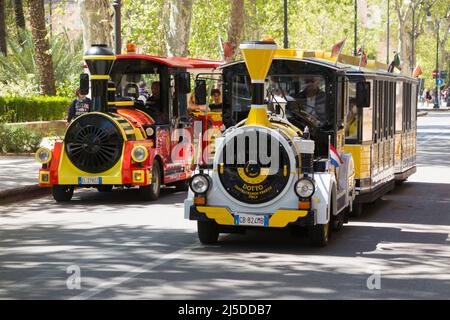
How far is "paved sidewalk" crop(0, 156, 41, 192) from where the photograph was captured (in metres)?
19.5

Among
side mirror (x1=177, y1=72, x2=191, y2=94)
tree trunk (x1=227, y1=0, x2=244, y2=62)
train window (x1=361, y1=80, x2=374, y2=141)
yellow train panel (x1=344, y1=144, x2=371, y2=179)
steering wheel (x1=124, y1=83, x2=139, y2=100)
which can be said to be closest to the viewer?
yellow train panel (x1=344, y1=144, x2=371, y2=179)

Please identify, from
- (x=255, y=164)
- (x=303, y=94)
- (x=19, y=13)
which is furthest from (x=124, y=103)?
(x=19, y=13)

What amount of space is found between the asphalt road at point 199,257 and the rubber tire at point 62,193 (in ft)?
→ 1.44

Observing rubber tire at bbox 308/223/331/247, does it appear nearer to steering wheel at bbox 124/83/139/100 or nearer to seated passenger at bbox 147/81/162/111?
seated passenger at bbox 147/81/162/111

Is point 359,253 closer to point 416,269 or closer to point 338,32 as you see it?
point 416,269

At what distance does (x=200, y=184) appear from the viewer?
40.9 feet

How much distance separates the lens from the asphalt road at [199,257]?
983 centimetres

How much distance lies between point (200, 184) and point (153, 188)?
19.6 feet

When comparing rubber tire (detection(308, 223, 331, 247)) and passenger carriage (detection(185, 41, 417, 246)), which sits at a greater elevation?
passenger carriage (detection(185, 41, 417, 246))

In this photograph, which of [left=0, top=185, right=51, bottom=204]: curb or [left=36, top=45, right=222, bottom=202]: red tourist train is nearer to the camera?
[left=36, top=45, right=222, bottom=202]: red tourist train

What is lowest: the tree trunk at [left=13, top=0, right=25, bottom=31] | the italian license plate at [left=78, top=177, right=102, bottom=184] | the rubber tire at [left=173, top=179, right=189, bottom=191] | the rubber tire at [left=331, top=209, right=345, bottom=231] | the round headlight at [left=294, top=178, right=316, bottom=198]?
the rubber tire at [left=173, top=179, right=189, bottom=191]

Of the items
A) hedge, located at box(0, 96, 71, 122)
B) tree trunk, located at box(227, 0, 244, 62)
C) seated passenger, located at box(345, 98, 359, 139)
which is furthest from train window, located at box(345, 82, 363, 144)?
tree trunk, located at box(227, 0, 244, 62)

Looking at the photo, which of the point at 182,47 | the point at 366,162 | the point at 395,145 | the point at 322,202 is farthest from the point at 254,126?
the point at 182,47

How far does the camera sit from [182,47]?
37.2 m
